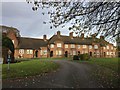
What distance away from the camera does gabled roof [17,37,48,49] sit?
73562 millimetres

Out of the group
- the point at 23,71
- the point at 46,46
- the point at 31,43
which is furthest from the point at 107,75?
the point at 31,43

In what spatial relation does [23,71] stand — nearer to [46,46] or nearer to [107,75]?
[107,75]

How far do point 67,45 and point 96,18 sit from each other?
66716 mm

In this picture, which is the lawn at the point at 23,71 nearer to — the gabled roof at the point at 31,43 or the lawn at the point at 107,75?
the lawn at the point at 107,75

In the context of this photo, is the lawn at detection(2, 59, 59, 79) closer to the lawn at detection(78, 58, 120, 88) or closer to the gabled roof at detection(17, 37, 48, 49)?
the lawn at detection(78, 58, 120, 88)

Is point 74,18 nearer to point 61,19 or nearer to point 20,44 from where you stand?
point 61,19

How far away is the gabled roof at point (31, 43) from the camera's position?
7356 cm

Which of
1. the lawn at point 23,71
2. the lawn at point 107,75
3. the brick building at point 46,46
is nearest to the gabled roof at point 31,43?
the brick building at point 46,46

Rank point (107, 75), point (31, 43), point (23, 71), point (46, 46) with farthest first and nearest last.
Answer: point (46, 46) < point (31, 43) < point (23, 71) < point (107, 75)

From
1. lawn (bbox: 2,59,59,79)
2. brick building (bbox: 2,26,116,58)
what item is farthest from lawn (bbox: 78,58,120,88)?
brick building (bbox: 2,26,116,58)

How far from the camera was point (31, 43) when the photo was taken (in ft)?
252

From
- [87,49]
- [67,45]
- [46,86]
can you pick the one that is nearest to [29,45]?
[67,45]

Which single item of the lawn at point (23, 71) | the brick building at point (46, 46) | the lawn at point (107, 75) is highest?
the brick building at point (46, 46)

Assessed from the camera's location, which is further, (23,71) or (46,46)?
(46,46)
